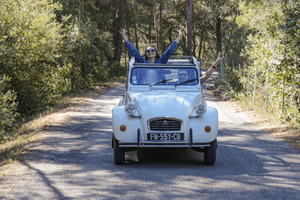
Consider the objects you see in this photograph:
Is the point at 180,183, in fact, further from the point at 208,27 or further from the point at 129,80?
the point at 208,27

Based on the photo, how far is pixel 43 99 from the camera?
589 inches

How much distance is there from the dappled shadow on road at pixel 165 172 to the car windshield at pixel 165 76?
4.83ft

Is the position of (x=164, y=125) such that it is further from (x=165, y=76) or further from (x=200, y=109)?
(x=165, y=76)

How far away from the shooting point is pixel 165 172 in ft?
17.7

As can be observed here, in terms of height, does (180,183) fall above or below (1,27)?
below

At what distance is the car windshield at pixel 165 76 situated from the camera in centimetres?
681

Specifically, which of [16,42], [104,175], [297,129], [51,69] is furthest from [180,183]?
[51,69]

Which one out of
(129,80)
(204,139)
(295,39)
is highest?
(295,39)

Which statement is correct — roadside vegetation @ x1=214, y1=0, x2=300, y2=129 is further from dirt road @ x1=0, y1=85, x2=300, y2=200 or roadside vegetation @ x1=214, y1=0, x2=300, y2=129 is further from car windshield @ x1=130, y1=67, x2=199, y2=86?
car windshield @ x1=130, y1=67, x2=199, y2=86

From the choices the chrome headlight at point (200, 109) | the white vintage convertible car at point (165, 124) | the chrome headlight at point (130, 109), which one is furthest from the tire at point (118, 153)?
the chrome headlight at point (200, 109)

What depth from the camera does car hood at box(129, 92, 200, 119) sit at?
5562mm

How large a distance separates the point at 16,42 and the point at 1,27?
31.2 inches

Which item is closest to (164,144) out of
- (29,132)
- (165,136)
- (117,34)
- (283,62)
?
(165,136)

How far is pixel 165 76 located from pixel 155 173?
7.56 ft
